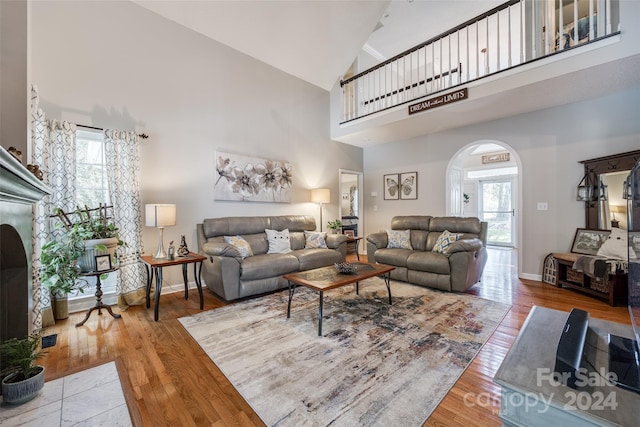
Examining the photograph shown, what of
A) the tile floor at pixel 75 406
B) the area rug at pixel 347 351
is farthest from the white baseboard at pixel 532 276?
the tile floor at pixel 75 406

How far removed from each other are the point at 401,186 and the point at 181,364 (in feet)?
16.9

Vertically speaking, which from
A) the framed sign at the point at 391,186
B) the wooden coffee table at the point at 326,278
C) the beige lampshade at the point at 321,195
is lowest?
the wooden coffee table at the point at 326,278

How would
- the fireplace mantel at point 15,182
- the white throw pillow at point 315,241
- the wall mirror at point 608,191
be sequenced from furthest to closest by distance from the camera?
1. the white throw pillow at point 315,241
2. the wall mirror at point 608,191
3. the fireplace mantel at point 15,182

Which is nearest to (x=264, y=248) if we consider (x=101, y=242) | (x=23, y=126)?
(x=101, y=242)

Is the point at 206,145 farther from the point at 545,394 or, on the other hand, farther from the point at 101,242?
the point at 545,394

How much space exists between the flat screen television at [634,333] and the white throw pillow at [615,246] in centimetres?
251

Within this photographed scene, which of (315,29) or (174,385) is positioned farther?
(315,29)

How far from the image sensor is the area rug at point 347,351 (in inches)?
59.9

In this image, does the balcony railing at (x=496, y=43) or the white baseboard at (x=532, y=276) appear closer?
the balcony railing at (x=496, y=43)

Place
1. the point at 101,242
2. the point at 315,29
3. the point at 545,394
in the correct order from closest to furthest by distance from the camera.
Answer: the point at 545,394 → the point at 101,242 → the point at 315,29

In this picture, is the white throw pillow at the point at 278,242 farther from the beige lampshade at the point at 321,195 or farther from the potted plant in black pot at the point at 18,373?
the potted plant in black pot at the point at 18,373

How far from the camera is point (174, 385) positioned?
172 centimetres

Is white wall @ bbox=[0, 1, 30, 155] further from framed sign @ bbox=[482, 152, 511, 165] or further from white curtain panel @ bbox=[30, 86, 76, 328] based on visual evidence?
framed sign @ bbox=[482, 152, 511, 165]

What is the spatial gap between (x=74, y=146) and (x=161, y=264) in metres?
1.63
